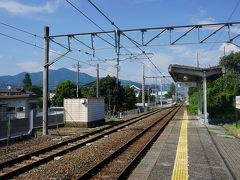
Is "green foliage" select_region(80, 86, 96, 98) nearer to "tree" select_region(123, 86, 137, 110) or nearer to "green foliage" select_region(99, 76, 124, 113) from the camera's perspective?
"green foliage" select_region(99, 76, 124, 113)

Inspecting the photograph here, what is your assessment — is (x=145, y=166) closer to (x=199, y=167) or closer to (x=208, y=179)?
(x=199, y=167)

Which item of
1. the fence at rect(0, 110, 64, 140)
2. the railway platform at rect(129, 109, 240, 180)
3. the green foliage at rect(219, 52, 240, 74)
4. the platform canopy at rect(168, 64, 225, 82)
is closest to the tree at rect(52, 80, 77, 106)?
the green foliage at rect(219, 52, 240, 74)

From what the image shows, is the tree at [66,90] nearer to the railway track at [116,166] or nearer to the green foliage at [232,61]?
the green foliage at [232,61]

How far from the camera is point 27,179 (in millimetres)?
10797

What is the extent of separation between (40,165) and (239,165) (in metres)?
6.14

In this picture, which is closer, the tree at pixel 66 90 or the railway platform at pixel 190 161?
the railway platform at pixel 190 161

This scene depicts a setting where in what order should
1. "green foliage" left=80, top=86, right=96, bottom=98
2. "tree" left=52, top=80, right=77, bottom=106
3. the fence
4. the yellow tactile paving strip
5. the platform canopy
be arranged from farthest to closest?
"tree" left=52, top=80, right=77, bottom=106
"green foliage" left=80, top=86, right=96, bottom=98
the platform canopy
the fence
the yellow tactile paving strip

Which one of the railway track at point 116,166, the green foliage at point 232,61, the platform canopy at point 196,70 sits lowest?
the railway track at point 116,166

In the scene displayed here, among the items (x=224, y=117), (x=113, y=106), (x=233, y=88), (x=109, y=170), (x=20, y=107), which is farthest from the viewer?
(x=113, y=106)

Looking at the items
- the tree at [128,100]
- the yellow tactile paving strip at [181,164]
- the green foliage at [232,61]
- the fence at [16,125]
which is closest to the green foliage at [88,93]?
the tree at [128,100]

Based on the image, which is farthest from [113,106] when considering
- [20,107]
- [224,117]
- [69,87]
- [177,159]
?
[177,159]

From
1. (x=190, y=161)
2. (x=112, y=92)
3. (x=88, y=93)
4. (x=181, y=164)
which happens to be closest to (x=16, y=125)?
(x=190, y=161)

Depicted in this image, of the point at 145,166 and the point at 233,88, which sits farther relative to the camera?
the point at 233,88

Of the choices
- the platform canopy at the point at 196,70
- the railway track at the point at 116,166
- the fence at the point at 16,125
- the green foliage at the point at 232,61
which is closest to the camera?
the railway track at the point at 116,166
